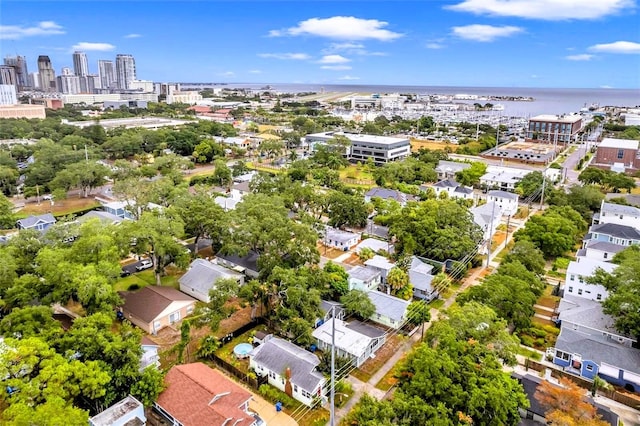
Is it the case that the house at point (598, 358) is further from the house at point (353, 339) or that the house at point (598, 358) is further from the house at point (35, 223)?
the house at point (35, 223)

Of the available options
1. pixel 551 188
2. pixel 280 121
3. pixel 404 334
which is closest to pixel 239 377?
pixel 404 334

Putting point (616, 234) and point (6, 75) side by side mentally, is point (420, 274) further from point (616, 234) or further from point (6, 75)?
point (6, 75)

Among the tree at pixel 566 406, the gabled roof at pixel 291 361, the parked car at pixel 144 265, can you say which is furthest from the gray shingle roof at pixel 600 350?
the parked car at pixel 144 265

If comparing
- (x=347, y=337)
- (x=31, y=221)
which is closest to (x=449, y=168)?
(x=347, y=337)

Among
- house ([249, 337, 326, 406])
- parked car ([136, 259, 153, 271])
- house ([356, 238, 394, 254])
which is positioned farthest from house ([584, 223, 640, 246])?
parked car ([136, 259, 153, 271])

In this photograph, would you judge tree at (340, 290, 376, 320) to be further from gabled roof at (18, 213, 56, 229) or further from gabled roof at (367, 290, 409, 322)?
gabled roof at (18, 213, 56, 229)
